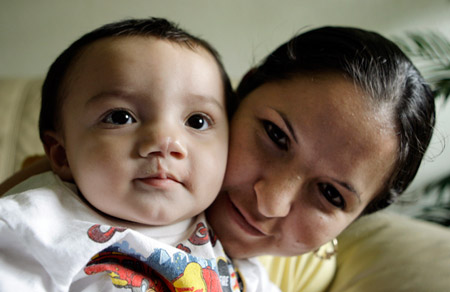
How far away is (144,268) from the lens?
0.63 m

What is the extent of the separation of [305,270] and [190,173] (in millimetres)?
735

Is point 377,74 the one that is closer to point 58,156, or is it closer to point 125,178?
point 125,178

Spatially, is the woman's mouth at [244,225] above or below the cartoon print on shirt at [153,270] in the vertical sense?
below

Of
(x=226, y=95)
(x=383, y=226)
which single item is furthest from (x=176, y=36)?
(x=383, y=226)

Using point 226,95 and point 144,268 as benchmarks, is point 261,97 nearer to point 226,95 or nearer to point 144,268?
point 226,95

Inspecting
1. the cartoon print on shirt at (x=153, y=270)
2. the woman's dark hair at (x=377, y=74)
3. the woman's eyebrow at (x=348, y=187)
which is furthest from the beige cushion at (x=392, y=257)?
the cartoon print on shirt at (x=153, y=270)

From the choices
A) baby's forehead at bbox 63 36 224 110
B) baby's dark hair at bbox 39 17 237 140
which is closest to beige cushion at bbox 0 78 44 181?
baby's dark hair at bbox 39 17 237 140

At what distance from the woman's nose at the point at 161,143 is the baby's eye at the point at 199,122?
83mm

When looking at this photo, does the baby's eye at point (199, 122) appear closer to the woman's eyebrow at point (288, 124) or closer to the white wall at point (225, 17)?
the woman's eyebrow at point (288, 124)

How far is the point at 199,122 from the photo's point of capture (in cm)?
71

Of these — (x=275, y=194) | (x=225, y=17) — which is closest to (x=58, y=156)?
(x=275, y=194)

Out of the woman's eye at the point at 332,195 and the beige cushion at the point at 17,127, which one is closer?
the woman's eye at the point at 332,195

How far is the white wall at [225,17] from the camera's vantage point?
2223mm

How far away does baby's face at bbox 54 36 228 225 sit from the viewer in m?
0.59
